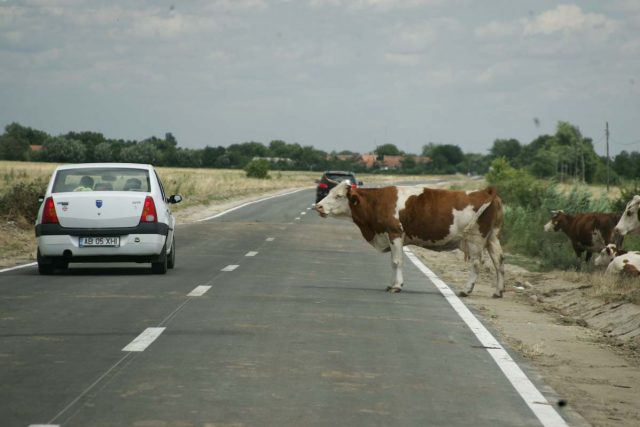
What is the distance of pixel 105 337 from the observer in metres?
11.0

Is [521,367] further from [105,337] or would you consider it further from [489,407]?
[105,337]

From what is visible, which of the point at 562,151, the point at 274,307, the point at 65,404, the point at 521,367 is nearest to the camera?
the point at 65,404

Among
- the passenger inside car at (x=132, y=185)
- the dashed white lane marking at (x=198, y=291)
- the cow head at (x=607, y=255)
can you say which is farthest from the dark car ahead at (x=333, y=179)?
the dashed white lane marking at (x=198, y=291)

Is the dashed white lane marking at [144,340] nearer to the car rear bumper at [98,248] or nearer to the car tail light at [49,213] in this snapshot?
the car rear bumper at [98,248]

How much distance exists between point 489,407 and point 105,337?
4276mm

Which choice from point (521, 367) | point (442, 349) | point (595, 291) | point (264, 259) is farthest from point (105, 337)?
point (264, 259)

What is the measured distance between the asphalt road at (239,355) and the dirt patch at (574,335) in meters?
0.53

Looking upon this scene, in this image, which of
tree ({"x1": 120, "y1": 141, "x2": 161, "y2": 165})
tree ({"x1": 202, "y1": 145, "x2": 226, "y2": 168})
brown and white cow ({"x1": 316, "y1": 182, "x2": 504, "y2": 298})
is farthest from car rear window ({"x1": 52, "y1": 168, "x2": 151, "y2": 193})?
tree ({"x1": 202, "y1": 145, "x2": 226, "y2": 168})

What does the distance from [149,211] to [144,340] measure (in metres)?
7.15

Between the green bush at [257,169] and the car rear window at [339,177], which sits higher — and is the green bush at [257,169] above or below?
below

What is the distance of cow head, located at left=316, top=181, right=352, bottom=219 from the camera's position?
1758 centimetres

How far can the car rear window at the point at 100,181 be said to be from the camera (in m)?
18.0

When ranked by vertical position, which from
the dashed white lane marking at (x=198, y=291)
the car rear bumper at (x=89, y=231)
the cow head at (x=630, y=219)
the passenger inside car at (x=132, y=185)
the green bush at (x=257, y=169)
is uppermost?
the passenger inside car at (x=132, y=185)

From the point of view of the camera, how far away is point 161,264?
18.1 metres
